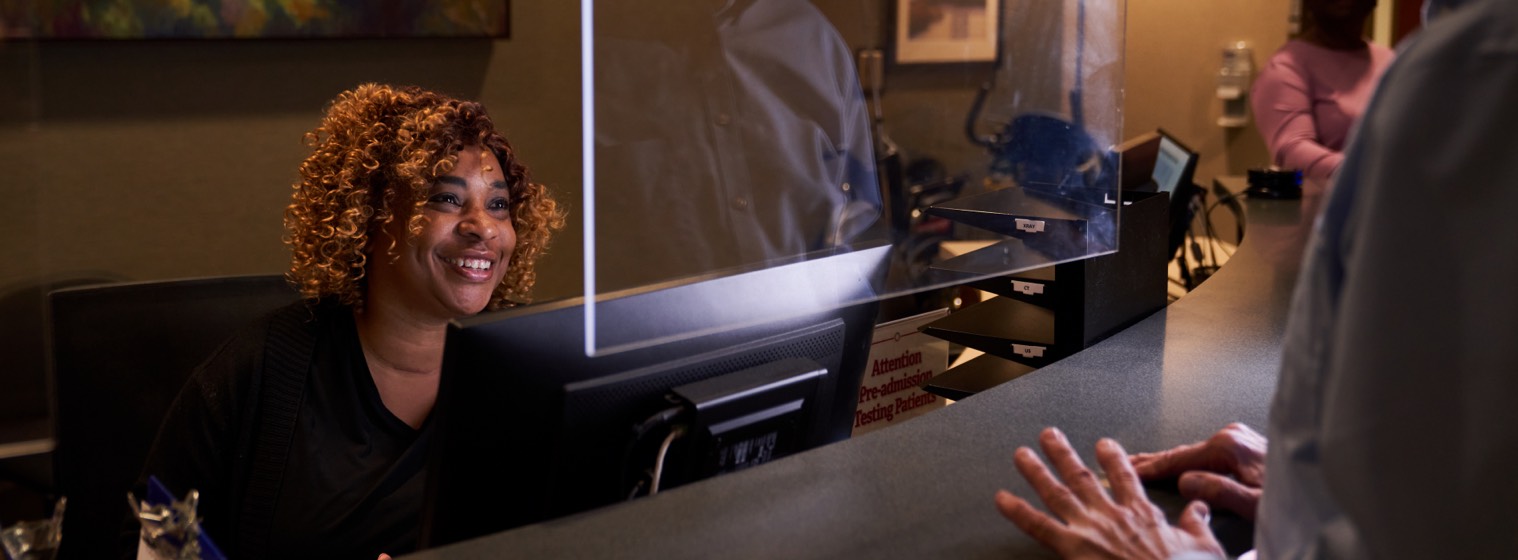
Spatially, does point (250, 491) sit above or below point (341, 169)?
below

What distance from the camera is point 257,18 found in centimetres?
358

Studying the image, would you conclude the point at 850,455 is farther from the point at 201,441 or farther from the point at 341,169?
the point at 341,169

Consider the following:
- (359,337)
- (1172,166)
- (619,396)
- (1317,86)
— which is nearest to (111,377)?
(359,337)

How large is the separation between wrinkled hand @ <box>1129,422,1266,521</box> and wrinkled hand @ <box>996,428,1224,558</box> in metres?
0.08

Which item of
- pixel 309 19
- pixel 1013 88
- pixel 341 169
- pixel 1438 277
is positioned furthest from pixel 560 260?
pixel 1438 277

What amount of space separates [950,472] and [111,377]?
4.16ft

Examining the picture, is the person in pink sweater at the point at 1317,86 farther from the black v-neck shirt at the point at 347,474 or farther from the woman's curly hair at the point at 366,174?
the black v-neck shirt at the point at 347,474

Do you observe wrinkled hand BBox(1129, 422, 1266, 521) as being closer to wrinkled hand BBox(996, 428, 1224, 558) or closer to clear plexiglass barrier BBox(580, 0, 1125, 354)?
wrinkled hand BBox(996, 428, 1224, 558)

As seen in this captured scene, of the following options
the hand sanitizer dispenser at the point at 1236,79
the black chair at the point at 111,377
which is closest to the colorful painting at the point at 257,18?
the black chair at the point at 111,377

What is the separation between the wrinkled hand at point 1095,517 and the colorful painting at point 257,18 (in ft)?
8.77

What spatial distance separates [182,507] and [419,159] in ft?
2.68

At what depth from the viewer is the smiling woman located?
168cm

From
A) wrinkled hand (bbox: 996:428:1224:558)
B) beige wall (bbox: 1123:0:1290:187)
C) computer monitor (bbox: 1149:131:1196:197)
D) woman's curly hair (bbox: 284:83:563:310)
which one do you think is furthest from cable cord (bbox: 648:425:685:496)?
beige wall (bbox: 1123:0:1290:187)

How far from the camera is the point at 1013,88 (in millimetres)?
1516
